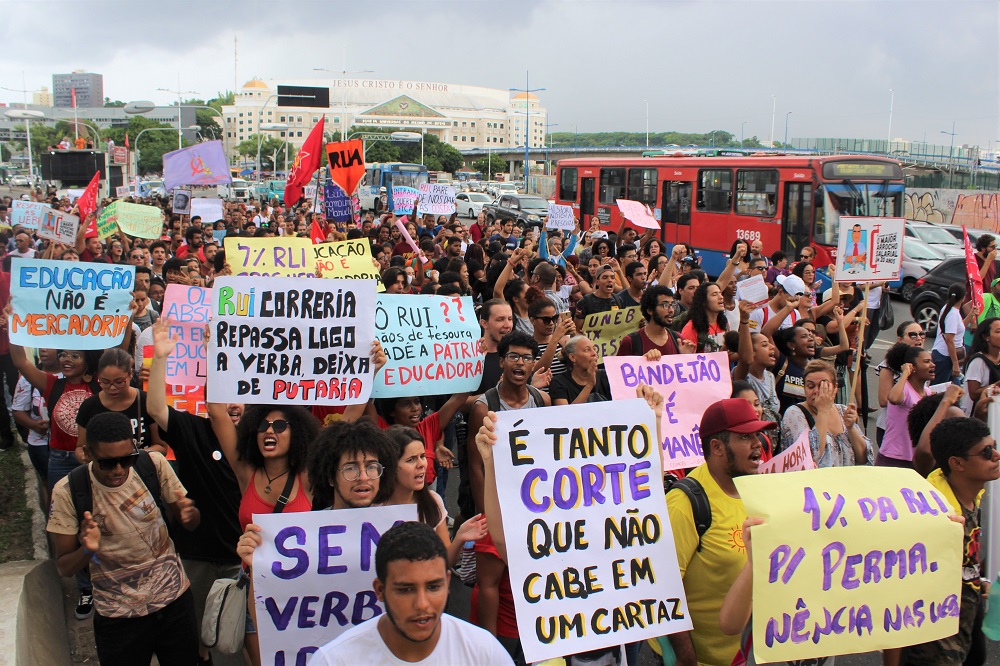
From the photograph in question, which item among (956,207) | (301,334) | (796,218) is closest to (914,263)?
(796,218)

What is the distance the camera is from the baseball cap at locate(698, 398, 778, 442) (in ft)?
11.4

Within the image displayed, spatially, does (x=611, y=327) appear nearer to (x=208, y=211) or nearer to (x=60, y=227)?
(x=60, y=227)

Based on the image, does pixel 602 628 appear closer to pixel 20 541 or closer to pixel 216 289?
pixel 216 289

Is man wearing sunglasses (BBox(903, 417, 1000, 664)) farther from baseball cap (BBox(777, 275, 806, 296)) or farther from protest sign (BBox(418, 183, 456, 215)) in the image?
protest sign (BBox(418, 183, 456, 215))

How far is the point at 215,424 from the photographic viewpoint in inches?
169

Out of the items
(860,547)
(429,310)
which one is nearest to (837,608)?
(860,547)

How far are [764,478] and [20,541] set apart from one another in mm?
5197

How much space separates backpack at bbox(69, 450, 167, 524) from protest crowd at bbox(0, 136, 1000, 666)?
0.01m

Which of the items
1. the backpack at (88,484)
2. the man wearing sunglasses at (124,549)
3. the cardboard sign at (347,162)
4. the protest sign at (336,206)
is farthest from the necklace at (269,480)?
the protest sign at (336,206)

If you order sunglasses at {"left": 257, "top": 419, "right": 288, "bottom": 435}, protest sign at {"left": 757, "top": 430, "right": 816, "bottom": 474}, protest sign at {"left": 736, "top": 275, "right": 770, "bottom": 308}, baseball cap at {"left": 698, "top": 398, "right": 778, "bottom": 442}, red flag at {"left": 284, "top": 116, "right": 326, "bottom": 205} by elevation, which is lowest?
protest sign at {"left": 757, "top": 430, "right": 816, "bottom": 474}

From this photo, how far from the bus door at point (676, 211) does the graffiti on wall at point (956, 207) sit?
10939 mm

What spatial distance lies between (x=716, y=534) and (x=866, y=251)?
506 centimetres

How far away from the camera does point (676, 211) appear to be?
70.7ft

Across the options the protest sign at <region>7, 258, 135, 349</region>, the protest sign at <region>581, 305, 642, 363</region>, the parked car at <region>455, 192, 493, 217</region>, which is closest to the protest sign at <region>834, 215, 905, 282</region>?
the protest sign at <region>581, 305, 642, 363</region>
